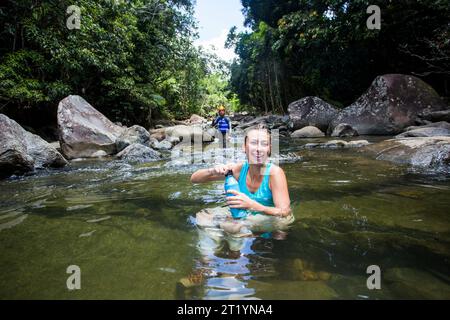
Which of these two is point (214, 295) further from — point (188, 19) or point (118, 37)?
point (188, 19)

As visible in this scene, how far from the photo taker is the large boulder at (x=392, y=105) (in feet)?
36.6

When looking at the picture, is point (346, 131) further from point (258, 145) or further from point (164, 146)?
point (258, 145)

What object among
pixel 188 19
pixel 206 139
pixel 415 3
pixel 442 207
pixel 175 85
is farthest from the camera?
pixel 175 85

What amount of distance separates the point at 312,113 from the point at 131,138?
28.5ft

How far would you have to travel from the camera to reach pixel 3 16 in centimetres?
955

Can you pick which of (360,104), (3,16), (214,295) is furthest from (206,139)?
(214,295)

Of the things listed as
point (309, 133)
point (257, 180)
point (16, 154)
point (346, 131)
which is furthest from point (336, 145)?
point (16, 154)

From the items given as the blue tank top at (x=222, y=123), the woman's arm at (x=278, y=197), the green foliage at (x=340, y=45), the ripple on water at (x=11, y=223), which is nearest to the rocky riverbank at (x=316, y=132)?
the green foliage at (x=340, y=45)

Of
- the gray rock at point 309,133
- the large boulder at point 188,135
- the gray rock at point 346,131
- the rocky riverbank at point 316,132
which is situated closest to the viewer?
the rocky riverbank at point 316,132

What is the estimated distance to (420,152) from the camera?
5664 mm

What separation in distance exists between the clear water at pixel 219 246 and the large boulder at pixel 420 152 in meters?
1.03

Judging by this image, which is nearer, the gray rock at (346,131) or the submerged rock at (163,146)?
the submerged rock at (163,146)

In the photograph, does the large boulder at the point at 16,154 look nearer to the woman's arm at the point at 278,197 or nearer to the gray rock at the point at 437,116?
the woman's arm at the point at 278,197
